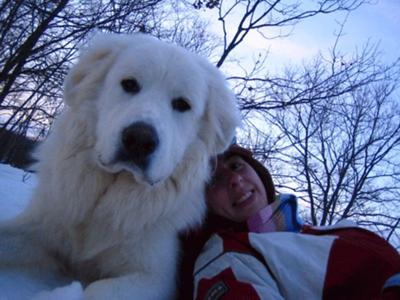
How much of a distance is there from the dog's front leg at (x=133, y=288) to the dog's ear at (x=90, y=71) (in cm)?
128

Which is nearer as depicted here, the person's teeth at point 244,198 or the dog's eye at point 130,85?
the dog's eye at point 130,85

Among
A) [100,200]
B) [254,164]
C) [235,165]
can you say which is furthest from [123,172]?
[254,164]

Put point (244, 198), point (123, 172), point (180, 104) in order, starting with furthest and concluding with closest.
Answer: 1. point (244, 198)
2. point (180, 104)
3. point (123, 172)

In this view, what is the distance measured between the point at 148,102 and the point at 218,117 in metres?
0.73

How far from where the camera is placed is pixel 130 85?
2510 millimetres

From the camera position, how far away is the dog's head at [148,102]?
85.6 inches

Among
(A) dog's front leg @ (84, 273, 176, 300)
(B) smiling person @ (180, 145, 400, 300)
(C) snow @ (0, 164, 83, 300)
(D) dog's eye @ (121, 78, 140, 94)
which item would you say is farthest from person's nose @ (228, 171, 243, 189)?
(C) snow @ (0, 164, 83, 300)

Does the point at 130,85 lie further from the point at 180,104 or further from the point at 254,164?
the point at 254,164

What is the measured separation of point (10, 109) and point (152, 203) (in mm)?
5944

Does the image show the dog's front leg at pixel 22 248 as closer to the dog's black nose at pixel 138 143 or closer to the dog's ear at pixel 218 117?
the dog's black nose at pixel 138 143

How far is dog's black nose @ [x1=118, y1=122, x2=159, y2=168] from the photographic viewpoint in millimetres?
2100

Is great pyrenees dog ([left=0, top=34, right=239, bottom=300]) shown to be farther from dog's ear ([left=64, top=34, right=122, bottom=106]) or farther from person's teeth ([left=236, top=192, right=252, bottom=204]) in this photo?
person's teeth ([left=236, top=192, right=252, bottom=204])

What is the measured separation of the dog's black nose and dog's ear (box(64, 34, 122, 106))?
2.22 feet

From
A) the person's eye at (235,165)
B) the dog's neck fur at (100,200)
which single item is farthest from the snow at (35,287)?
the person's eye at (235,165)
